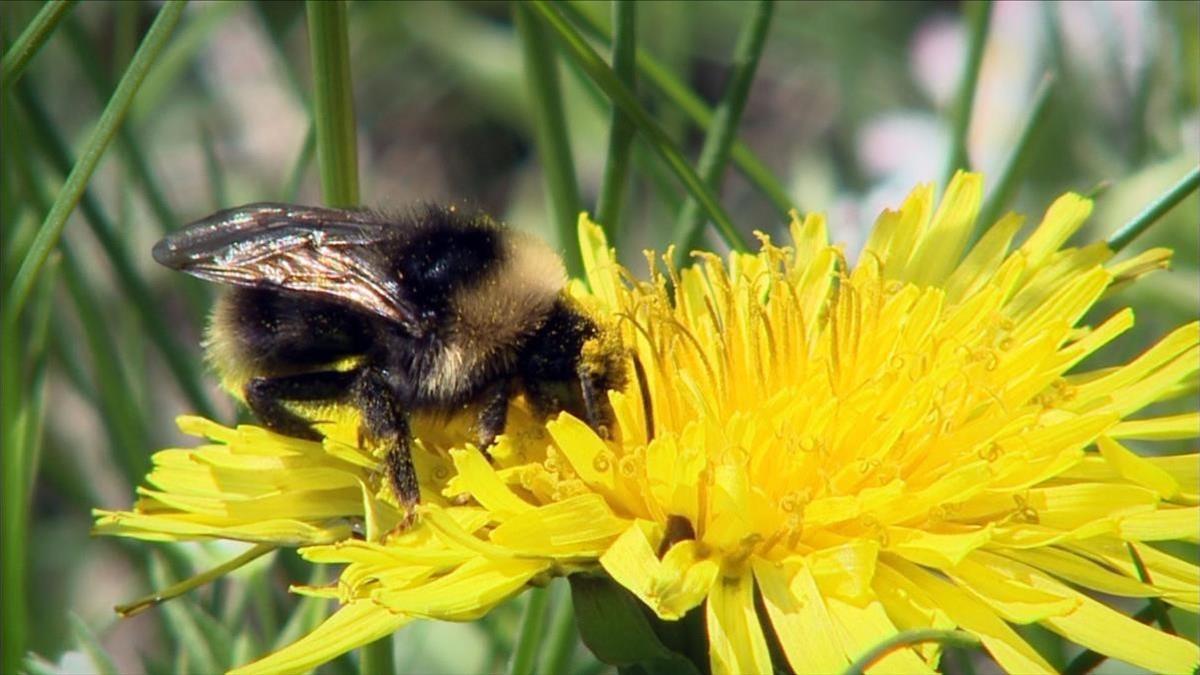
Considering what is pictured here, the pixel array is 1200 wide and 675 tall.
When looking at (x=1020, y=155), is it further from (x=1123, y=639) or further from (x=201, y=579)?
(x=201, y=579)

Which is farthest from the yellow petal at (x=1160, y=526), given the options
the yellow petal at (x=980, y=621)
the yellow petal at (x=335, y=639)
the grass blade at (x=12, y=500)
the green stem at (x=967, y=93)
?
the grass blade at (x=12, y=500)

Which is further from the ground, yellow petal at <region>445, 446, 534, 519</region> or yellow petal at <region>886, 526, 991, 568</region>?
yellow petal at <region>445, 446, 534, 519</region>

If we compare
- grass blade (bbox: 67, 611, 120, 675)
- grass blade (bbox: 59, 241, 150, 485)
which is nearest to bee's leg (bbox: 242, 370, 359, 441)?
grass blade (bbox: 67, 611, 120, 675)

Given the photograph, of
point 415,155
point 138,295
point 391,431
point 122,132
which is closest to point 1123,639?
point 391,431

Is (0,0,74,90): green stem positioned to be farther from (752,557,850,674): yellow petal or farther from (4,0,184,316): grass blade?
(752,557,850,674): yellow petal

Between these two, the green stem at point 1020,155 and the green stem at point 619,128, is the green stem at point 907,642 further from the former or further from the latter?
the green stem at point 1020,155

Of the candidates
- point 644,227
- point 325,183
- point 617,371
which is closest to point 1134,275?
point 617,371
